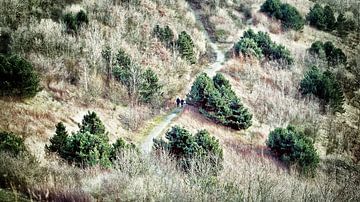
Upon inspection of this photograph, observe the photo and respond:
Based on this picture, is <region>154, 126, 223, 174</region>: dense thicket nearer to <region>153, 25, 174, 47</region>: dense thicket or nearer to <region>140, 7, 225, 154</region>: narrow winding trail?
<region>140, 7, 225, 154</region>: narrow winding trail

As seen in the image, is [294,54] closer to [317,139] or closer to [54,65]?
[317,139]

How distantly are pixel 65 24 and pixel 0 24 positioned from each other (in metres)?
3.43

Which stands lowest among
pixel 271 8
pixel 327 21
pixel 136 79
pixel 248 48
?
pixel 248 48

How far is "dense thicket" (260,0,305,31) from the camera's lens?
1652 inches

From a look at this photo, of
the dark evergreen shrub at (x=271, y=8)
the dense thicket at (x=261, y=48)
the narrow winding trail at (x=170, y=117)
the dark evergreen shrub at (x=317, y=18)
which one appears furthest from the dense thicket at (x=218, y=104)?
the dark evergreen shrub at (x=317, y=18)

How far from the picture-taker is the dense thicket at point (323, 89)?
30328 millimetres

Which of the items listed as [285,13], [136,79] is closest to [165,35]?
[136,79]

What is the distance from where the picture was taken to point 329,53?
38.0 m

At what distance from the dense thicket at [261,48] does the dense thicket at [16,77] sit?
1854 centimetres

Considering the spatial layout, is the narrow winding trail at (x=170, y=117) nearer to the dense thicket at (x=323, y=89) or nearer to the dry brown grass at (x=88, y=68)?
the dry brown grass at (x=88, y=68)

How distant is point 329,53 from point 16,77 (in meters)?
26.5

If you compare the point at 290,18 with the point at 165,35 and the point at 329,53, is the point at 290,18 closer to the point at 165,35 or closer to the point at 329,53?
the point at 329,53

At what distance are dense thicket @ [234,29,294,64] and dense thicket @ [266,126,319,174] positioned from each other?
457 inches

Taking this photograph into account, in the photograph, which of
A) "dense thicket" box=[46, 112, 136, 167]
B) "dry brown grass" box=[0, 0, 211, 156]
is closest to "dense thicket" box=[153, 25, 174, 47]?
"dry brown grass" box=[0, 0, 211, 156]
